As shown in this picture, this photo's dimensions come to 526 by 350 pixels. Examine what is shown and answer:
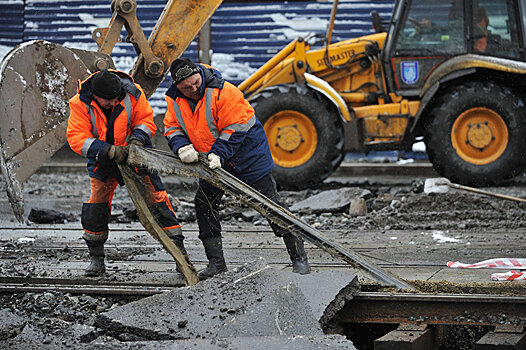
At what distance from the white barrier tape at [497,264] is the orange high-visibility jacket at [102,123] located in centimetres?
264

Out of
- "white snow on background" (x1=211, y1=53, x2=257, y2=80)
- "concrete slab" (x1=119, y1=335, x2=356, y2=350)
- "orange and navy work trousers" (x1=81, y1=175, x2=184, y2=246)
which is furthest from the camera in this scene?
"white snow on background" (x1=211, y1=53, x2=257, y2=80)

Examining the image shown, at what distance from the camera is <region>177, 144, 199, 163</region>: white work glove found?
211 inches

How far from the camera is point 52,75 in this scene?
6801 mm

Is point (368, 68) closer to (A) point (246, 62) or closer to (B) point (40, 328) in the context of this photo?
(A) point (246, 62)

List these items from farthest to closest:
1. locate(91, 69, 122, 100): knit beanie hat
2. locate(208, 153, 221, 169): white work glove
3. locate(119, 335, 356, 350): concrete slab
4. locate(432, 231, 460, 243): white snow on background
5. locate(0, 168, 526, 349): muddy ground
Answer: locate(432, 231, 460, 243): white snow on background → locate(91, 69, 122, 100): knit beanie hat → locate(208, 153, 221, 169): white work glove → locate(0, 168, 526, 349): muddy ground → locate(119, 335, 356, 350): concrete slab

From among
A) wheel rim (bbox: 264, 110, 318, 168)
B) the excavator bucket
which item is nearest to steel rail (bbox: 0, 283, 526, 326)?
the excavator bucket

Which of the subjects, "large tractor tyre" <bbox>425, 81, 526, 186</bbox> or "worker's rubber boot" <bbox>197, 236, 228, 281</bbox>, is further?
"large tractor tyre" <bbox>425, 81, 526, 186</bbox>

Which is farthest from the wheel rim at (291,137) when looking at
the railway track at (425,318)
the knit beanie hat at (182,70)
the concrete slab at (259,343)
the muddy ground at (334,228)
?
the concrete slab at (259,343)

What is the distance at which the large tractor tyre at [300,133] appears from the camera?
10562 mm

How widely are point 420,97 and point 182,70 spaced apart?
5.87 meters

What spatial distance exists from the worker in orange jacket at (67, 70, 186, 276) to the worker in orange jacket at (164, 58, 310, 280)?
0.88 feet

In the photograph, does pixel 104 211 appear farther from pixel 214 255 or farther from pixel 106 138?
pixel 214 255

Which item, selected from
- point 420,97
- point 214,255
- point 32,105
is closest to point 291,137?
point 420,97

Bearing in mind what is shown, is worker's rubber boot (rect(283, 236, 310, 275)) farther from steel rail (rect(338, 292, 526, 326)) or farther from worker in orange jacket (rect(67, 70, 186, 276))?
worker in orange jacket (rect(67, 70, 186, 276))
